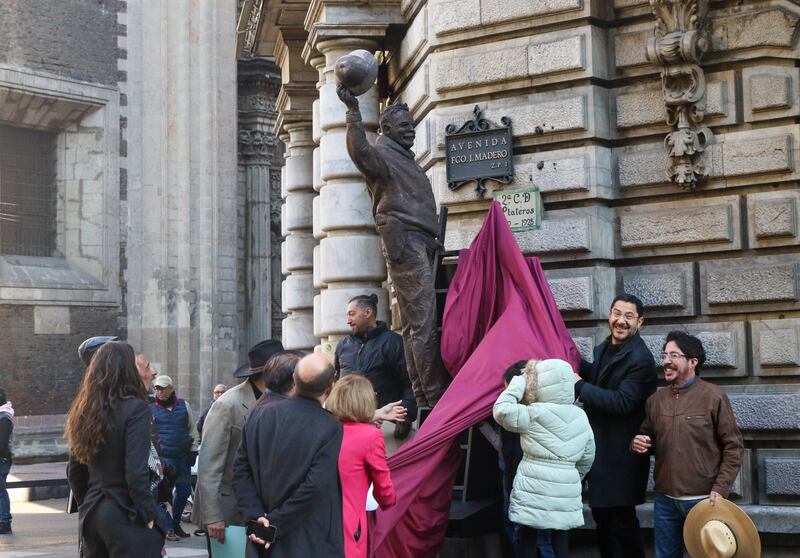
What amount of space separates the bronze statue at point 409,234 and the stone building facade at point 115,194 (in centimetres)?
1653

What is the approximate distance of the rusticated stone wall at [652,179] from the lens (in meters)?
8.59

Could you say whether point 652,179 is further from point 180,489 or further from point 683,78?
point 180,489

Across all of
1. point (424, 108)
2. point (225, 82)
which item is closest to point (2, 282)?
point (225, 82)

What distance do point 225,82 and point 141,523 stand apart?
2147 centimetres

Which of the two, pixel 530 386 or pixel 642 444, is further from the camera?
pixel 642 444

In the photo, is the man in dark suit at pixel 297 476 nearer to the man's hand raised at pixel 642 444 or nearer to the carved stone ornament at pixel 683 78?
the man's hand raised at pixel 642 444

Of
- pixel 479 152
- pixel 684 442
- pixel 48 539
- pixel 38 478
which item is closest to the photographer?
pixel 684 442

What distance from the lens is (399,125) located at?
863cm

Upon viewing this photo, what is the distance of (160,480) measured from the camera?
672 centimetres

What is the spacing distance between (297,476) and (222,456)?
1284 mm

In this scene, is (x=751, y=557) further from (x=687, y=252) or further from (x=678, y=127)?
(x=678, y=127)

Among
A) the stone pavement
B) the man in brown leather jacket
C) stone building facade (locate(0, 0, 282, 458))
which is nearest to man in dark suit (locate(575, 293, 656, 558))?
the man in brown leather jacket

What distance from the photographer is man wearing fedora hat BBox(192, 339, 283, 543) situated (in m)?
6.75

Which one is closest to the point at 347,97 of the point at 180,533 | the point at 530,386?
the point at 530,386
